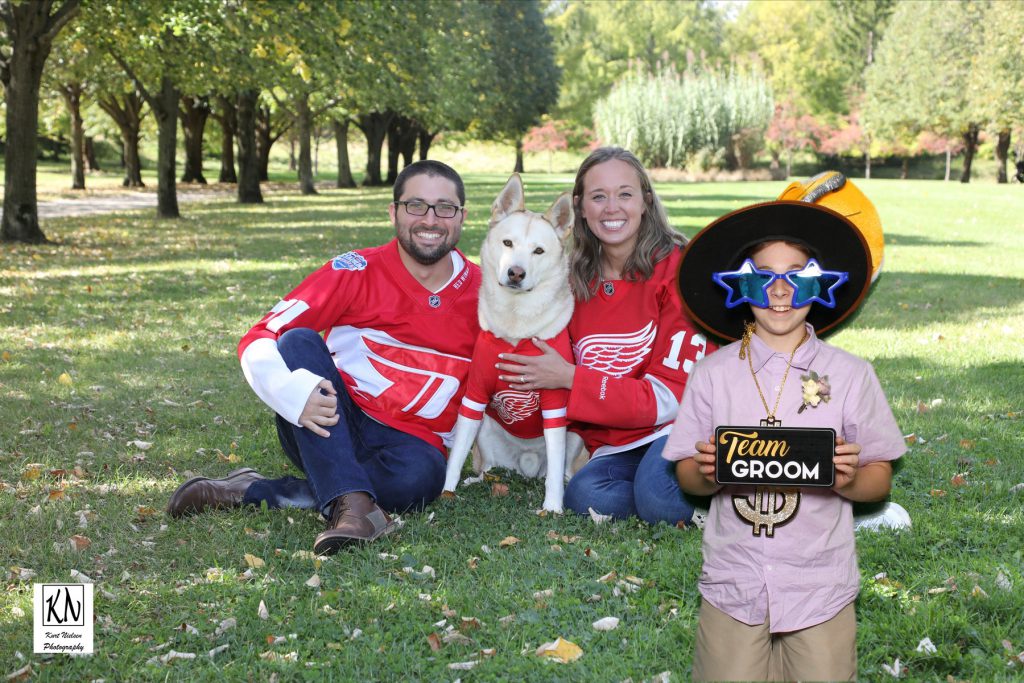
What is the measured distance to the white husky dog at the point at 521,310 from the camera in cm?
496

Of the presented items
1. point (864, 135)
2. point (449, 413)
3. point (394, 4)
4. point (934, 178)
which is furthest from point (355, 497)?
point (934, 178)

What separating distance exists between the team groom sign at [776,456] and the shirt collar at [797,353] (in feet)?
0.86

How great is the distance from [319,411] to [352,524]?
2.00ft

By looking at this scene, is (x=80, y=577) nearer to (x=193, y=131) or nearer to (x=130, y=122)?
(x=130, y=122)

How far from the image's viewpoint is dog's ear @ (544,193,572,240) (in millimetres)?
4973

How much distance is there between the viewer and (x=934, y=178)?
66.2 metres

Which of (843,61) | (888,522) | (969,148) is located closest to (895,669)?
(888,522)

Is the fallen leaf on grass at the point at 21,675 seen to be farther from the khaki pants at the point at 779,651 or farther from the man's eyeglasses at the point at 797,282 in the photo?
the man's eyeglasses at the point at 797,282

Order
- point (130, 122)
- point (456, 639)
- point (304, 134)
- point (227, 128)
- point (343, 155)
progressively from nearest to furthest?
point (456, 639) < point (304, 134) < point (130, 122) < point (227, 128) < point (343, 155)

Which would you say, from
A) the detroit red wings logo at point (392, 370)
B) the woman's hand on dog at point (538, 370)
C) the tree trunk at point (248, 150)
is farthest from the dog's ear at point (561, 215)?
the tree trunk at point (248, 150)

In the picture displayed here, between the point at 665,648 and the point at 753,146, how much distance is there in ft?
153

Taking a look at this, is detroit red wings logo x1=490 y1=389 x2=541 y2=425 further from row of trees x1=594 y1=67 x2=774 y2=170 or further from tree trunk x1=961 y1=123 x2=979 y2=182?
tree trunk x1=961 y1=123 x2=979 y2=182

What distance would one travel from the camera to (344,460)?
16.0 ft

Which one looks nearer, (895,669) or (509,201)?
(895,669)
